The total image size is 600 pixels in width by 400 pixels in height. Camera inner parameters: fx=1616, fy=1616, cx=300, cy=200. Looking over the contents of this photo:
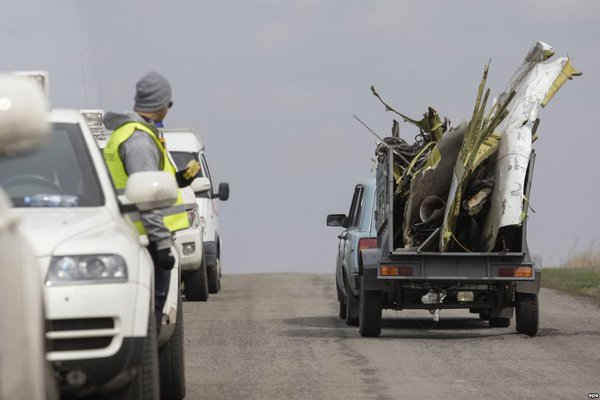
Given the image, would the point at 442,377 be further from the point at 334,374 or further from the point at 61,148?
the point at 61,148

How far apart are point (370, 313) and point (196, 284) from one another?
696 cm

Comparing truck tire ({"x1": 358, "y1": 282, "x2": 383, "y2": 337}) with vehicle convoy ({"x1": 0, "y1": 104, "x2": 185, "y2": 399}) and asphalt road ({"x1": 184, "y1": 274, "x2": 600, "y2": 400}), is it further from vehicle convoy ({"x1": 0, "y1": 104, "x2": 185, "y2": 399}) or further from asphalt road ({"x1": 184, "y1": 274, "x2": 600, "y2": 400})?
vehicle convoy ({"x1": 0, "y1": 104, "x2": 185, "y2": 399})

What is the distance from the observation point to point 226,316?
2002 cm

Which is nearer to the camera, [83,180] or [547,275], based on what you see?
[83,180]

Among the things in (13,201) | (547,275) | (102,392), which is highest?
(13,201)

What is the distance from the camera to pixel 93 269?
7.75m

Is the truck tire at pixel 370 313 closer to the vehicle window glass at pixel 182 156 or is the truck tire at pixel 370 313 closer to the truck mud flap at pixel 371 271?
the truck mud flap at pixel 371 271

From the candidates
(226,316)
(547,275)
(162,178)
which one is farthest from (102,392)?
(547,275)

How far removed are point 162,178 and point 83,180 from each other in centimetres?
67

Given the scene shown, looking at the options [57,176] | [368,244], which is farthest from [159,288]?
[368,244]

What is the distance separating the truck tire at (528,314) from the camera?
55.6ft

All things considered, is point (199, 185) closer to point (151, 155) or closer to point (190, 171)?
point (190, 171)

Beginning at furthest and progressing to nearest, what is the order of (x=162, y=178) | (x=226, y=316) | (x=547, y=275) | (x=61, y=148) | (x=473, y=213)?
1. (x=547, y=275)
2. (x=226, y=316)
3. (x=473, y=213)
4. (x=61, y=148)
5. (x=162, y=178)

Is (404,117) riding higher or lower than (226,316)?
higher
